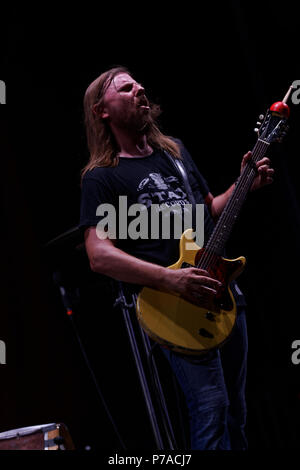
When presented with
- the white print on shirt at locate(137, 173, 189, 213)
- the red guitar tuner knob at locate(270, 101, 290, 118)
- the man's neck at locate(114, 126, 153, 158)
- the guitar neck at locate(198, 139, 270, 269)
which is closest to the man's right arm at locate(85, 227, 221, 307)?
the guitar neck at locate(198, 139, 270, 269)

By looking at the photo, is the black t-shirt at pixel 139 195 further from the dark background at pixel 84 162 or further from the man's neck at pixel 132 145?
the dark background at pixel 84 162

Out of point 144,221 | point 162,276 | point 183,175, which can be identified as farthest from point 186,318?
point 183,175

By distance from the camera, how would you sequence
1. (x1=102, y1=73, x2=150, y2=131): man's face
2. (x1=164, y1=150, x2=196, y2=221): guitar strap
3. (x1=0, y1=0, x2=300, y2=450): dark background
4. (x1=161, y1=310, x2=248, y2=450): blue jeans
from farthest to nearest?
(x1=0, y1=0, x2=300, y2=450): dark background → (x1=102, y1=73, x2=150, y2=131): man's face → (x1=164, y1=150, x2=196, y2=221): guitar strap → (x1=161, y1=310, x2=248, y2=450): blue jeans

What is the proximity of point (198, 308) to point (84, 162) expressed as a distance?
1.82 meters

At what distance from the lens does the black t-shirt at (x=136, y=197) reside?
201cm

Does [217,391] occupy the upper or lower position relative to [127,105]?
lower

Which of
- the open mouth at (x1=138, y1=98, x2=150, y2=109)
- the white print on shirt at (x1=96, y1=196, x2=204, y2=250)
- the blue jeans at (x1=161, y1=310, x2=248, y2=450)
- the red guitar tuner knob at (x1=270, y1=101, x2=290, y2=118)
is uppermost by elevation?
the open mouth at (x1=138, y1=98, x2=150, y2=109)

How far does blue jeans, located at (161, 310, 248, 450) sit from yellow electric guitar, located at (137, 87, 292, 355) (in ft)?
0.24

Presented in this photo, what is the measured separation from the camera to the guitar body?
1.79m

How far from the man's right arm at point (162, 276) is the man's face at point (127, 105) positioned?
68 cm

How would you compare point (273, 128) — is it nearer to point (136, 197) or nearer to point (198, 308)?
point (136, 197)

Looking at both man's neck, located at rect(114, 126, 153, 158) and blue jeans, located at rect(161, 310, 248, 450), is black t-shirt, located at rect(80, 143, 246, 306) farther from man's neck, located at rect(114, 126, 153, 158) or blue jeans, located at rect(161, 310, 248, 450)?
blue jeans, located at rect(161, 310, 248, 450)

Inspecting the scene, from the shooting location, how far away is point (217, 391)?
179 cm
